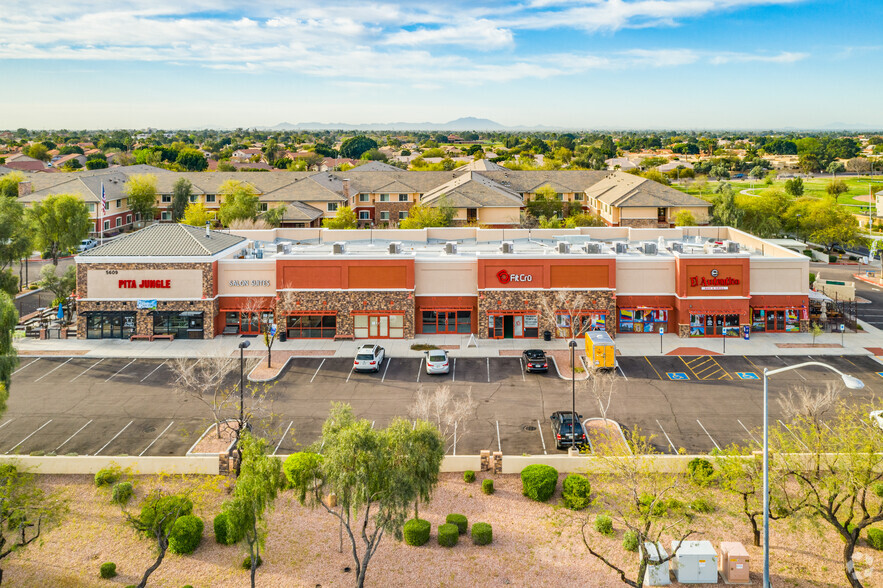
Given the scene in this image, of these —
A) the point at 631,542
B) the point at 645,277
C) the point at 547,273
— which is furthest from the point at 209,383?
the point at 645,277

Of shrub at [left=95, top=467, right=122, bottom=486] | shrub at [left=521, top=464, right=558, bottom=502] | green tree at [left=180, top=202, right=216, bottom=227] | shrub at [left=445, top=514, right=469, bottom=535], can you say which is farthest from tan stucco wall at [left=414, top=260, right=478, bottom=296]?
green tree at [left=180, top=202, right=216, bottom=227]

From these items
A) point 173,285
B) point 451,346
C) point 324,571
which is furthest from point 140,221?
point 324,571

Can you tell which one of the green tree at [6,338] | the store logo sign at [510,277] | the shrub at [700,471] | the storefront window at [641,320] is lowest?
the shrub at [700,471]

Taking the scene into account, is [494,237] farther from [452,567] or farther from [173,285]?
[452,567]

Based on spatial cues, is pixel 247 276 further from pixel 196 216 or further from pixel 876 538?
pixel 876 538

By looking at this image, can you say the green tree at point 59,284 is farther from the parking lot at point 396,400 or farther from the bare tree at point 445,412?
the bare tree at point 445,412

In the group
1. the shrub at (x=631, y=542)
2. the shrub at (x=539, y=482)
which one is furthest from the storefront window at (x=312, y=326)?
the shrub at (x=631, y=542)
